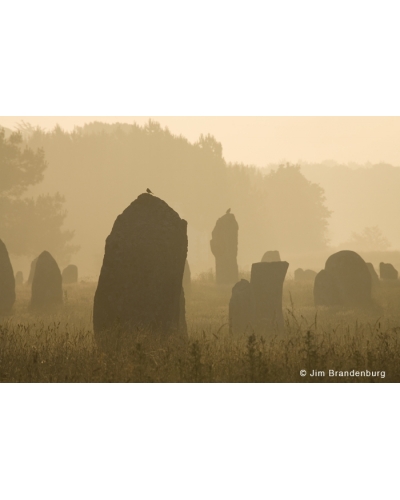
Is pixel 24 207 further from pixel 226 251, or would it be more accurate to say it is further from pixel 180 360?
pixel 180 360

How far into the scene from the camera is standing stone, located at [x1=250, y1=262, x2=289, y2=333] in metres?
12.3

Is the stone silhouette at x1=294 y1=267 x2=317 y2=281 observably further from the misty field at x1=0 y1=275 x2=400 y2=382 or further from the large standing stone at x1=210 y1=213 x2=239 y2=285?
the misty field at x1=0 y1=275 x2=400 y2=382

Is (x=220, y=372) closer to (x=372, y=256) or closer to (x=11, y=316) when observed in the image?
(x=11, y=316)

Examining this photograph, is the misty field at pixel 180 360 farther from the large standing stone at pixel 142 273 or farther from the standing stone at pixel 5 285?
the standing stone at pixel 5 285

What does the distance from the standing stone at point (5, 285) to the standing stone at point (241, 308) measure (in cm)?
563

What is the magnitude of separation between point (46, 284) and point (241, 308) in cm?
592

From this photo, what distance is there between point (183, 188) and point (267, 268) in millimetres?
18307

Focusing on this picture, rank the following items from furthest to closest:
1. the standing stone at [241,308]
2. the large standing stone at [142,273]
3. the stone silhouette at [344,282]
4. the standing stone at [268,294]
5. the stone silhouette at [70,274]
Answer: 1. the stone silhouette at [70,274]
2. the stone silhouette at [344,282]
3. the standing stone at [268,294]
4. the standing stone at [241,308]
5. the large standing stone at [142,273]

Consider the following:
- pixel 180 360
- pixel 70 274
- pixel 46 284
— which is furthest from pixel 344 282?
pixel 70 274

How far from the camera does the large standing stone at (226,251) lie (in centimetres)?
1911

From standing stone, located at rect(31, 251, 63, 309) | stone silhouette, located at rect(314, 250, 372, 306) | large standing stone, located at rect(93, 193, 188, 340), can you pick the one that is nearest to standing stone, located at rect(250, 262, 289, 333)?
stone silhouette, located at rect(314, 250, 372, 306)

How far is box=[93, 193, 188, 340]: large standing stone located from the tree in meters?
12.6

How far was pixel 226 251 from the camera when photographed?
19.2 metres

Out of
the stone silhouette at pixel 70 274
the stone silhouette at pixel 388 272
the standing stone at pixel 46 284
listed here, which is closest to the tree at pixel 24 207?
the stone silhouette at pixel 70 274
